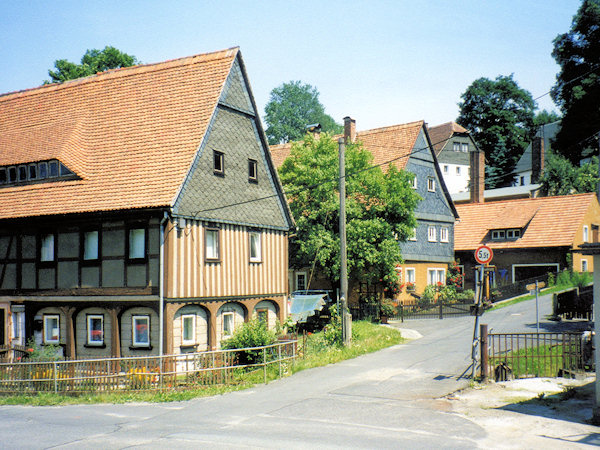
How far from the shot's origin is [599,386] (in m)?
12.5

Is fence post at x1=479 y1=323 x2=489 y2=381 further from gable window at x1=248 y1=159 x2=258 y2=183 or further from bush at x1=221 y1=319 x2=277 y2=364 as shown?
gable window at x1=248 y1=159 x2=258 y2=183

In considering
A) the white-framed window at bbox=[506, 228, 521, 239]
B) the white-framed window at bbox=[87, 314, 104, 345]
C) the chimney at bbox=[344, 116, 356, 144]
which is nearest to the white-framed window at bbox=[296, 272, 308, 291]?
the chimney at bbox=[344, 116, 356, 144]

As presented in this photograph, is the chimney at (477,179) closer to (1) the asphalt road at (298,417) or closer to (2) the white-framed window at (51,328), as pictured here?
(1) the asphalt road at (298,417)

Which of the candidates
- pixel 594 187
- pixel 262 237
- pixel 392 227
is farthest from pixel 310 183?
pixel 594 187

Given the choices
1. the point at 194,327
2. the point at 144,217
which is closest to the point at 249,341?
the point at 194,327

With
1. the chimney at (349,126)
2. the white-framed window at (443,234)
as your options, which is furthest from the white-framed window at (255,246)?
the white-framed window at (443,234)

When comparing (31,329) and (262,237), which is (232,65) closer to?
(262,237)

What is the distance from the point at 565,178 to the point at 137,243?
45.6 meters

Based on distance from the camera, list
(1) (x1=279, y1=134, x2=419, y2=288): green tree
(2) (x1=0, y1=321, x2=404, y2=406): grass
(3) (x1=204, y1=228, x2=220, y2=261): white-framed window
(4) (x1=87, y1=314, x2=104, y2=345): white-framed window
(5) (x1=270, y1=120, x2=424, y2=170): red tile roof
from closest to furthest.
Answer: (2) (x1=0, y1=321, x2=404, y2=406): grass → (4) (x1=87, y1=314, x2=104, y2=345): white-framed window → (3) (x1=204, y1=228, x2=220, y2=261): white-framed window → (1) (x1=279, y1=134, x2=419, y2=288): green tree → (5) (x1=270, y1=120, x2=424, y2=170): red tile roof

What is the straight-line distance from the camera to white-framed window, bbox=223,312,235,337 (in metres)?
24.1

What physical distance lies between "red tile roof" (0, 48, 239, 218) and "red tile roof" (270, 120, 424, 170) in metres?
14.5

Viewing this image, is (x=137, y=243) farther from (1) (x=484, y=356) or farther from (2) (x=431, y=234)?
(2) (x=431, y=234)

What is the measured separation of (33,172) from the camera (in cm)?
2511

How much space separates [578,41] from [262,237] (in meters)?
44.7
